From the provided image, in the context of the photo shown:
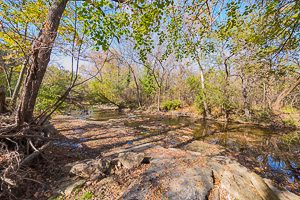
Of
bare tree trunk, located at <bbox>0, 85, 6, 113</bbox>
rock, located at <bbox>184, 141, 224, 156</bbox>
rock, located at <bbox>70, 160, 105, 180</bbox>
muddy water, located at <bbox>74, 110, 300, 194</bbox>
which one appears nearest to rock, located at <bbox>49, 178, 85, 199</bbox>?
rock, located at <bbox>70, 160, 105, 180</bbox>

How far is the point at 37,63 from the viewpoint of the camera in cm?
322

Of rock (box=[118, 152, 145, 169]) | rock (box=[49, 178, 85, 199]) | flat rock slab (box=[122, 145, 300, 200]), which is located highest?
rock (box=[118, 152, 145, 169])

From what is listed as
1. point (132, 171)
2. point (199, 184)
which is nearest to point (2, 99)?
point (132, 171)

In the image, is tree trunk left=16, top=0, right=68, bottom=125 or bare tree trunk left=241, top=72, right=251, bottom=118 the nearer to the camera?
tree trunk left=16, top=0, right=68, bottom=125

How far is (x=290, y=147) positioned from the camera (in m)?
6.67

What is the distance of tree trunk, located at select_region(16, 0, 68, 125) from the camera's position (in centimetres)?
312

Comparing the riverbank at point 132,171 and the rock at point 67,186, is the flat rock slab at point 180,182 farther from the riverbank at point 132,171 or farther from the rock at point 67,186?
the rock at point 67,186

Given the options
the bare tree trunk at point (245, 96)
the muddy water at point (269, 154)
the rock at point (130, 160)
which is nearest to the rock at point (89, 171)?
the rock at point (130, 160)

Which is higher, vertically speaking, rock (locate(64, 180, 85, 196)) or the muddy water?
rock (locate(64, 180, 85, 196))

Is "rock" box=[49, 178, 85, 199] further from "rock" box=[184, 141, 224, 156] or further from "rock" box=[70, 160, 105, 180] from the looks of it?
"rock" box=[184, 141, 224, 156]

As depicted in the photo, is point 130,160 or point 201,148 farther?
point 201,148

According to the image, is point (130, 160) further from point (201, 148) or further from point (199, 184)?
point (201, 148)

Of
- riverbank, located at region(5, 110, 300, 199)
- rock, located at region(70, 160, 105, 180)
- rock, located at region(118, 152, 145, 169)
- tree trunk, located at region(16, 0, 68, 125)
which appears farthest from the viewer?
rock, located at region(118, 152, 145, 169)

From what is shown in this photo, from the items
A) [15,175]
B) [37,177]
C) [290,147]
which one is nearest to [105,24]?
[15,175]
